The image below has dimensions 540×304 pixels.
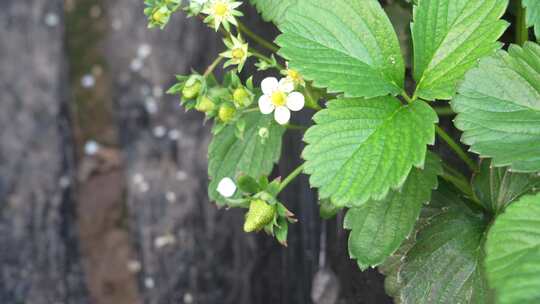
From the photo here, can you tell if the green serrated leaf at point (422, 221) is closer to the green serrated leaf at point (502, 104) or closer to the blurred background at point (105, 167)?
the green serrated leaf at point (502, 104)

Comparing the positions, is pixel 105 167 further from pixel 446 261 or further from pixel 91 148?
pixel 446 261

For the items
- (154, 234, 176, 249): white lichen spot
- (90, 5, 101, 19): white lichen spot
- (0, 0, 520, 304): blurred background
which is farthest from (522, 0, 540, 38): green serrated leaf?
(90, 5, 101, 19): white lichen spot

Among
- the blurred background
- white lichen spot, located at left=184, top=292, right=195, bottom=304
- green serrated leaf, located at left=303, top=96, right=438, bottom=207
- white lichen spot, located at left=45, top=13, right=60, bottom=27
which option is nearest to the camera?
green serrated leaf, located at left=303, top=96, right=438, bottom=207

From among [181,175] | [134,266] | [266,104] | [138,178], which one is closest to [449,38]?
[266,104]

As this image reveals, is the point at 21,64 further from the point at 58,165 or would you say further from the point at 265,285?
the point at 265,285

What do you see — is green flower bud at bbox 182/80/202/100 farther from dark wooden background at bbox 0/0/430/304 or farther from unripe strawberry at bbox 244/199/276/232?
dark wooden background at bbox 0/0/430/304

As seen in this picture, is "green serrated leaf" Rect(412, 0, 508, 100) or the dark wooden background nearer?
"green serrated leaf" Rect(412, 0, 508, 100)

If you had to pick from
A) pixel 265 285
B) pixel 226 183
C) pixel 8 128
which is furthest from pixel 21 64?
pixel 226 183
